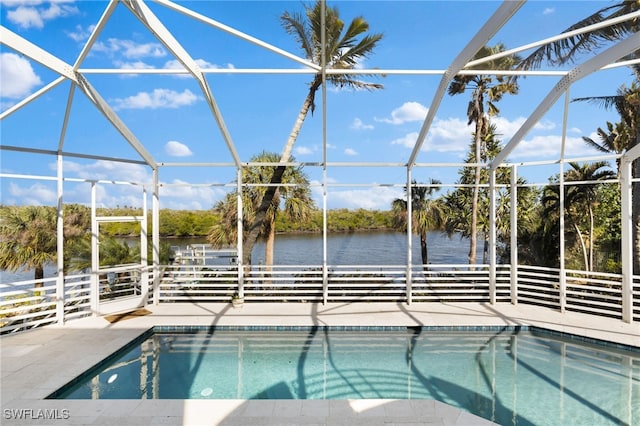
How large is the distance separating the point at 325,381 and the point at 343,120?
7790mm

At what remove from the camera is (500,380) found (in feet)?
14.5

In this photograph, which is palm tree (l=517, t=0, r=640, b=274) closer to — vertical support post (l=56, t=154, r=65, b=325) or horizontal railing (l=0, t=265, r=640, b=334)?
horizontal railing (l=0, t=265, r=640, b=334)

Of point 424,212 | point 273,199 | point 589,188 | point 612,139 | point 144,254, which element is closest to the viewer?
point 144,254

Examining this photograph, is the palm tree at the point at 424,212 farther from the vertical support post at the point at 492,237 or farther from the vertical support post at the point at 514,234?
the vertical support post at the point at 514,234

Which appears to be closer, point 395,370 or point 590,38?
point 395,370

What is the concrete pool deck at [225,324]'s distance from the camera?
3254 millimetres

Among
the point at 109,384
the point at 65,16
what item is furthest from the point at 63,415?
the point at 65,16

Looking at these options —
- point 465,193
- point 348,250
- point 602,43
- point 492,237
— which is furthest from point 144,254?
point 348,250

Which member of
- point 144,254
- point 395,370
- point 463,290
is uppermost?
point 144,254

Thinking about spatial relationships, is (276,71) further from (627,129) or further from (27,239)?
(627,129)

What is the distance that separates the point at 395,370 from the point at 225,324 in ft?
9.87

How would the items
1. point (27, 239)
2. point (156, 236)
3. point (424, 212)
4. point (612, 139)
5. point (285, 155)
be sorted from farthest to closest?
point (612, 139), point (424, 212), point (27, 239), point (285, 155), point (156, 236)

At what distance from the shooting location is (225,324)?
6.02 metres

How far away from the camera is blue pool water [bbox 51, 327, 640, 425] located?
392 cm
